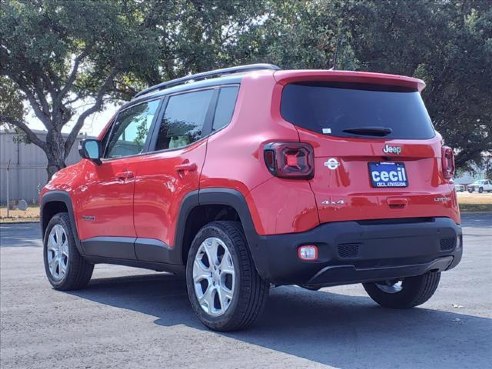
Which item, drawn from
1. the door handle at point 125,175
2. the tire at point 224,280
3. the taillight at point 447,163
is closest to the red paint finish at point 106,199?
the door handle at point 125,175

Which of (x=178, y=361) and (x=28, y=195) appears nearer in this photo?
(x=178, y=361)

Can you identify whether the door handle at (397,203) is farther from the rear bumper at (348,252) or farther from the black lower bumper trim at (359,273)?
the black lower bumper trim at (359,273)

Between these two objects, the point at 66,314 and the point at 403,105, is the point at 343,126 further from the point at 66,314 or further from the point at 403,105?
the point at 66,314

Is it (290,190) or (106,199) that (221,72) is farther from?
(106,199)

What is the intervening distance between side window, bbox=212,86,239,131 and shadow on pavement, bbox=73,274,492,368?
1656 millimetres

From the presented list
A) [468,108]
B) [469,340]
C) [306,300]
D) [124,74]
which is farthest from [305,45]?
[469,340]

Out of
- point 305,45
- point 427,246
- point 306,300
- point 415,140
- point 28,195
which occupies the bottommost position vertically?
point 28,195

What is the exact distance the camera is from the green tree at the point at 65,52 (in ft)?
72.5

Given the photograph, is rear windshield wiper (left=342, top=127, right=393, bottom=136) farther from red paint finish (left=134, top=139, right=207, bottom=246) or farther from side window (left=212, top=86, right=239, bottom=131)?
red paint finish (left=134, top=139, right=207, bottom=246)

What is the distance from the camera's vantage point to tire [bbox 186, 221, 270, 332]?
17.1ft

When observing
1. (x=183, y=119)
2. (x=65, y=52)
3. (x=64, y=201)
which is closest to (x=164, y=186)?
(x=183, y=119)

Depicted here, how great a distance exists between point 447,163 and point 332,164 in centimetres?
127

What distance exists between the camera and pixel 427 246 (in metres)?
5.31

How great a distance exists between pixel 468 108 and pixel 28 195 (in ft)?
82.5
